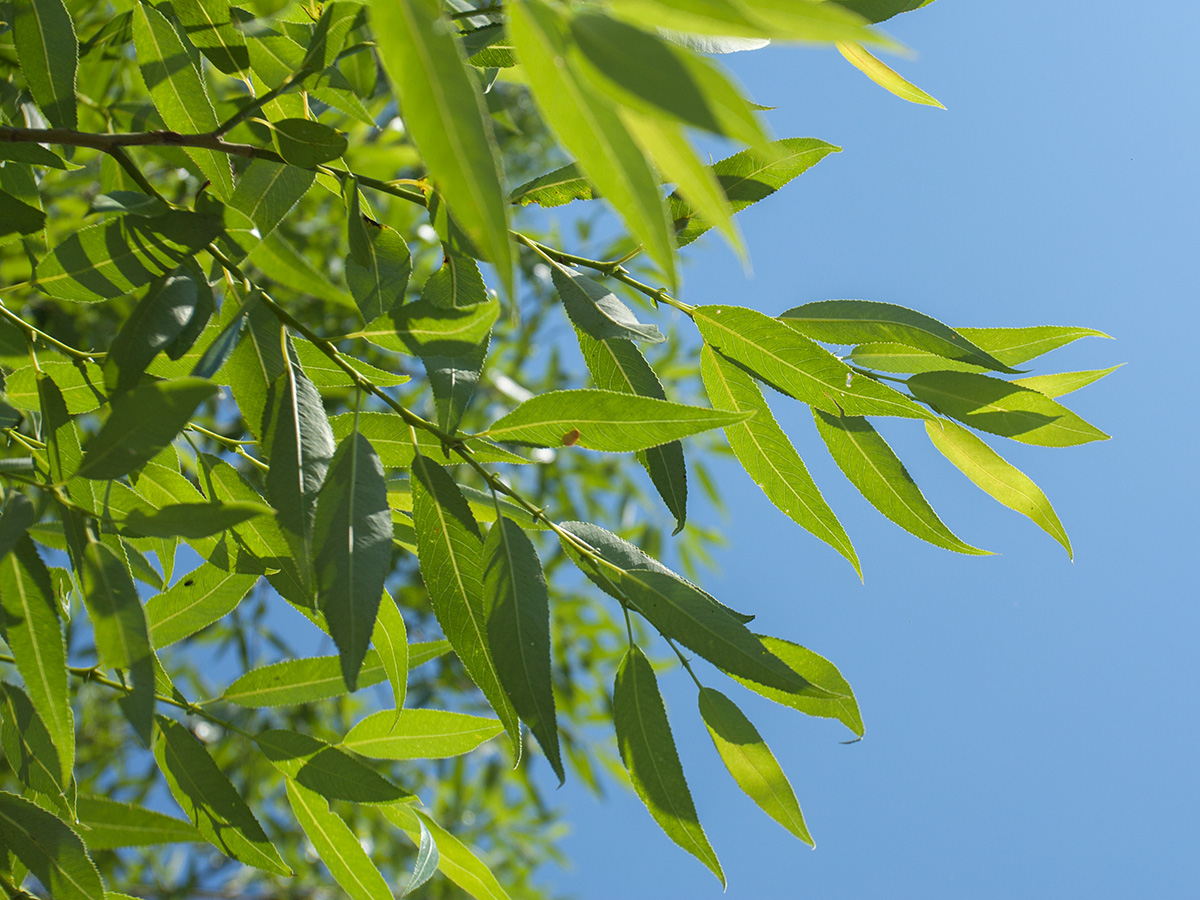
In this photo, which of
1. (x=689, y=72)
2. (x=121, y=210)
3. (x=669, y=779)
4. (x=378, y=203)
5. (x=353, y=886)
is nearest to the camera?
(x=689, y=72)

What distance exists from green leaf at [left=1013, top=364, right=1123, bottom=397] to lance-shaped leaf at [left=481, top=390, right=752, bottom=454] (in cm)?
35

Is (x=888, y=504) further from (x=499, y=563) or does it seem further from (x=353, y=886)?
(x=353, y=886)

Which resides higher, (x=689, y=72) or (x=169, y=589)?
(x=689, y=72)

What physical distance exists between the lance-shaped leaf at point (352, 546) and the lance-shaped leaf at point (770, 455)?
280 millimetres

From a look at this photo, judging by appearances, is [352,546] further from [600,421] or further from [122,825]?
[122,825]

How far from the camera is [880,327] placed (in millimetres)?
655

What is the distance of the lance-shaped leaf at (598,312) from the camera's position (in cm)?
55

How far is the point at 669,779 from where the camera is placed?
620 mm

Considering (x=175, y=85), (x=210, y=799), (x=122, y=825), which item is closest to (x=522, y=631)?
(x=210, y=799)

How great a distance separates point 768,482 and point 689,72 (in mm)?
454

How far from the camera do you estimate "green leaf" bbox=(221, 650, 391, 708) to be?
760 millimetres

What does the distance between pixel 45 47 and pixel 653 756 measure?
22.8 inches

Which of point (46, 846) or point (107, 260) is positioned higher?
point (107, 260)

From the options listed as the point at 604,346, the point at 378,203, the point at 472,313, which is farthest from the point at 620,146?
the point at 378,203
